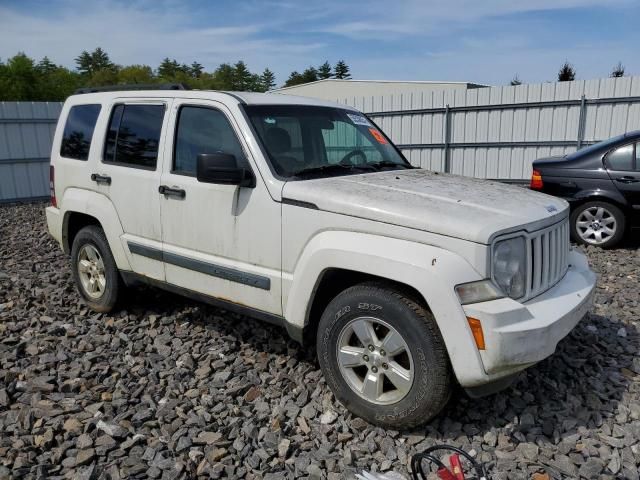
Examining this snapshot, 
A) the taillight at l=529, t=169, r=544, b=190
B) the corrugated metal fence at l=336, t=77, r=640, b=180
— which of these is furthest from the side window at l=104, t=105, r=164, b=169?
the corrugated metal fence at l=336, t=77, r=640, b=180

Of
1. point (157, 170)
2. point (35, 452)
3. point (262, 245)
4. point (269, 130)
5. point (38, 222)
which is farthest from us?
point (38, 222)

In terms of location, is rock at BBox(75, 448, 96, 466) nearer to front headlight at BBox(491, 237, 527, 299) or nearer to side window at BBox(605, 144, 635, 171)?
front headlight at BBox(491, 237, 527, 299)

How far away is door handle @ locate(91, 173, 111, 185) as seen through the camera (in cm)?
443

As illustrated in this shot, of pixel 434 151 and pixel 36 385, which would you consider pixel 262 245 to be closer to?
pixel 36 385

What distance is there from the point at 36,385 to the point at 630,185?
23.1 feet

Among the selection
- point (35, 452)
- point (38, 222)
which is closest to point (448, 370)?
point (35, 452)

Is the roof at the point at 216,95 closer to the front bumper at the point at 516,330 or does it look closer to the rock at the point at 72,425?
the front bumper at the point at 516,330

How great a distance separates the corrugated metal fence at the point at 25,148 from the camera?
12445 mm

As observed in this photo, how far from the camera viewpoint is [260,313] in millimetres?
3551

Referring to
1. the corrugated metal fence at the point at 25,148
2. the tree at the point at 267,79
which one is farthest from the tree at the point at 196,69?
the corrugated metal fence at the point at 25,148

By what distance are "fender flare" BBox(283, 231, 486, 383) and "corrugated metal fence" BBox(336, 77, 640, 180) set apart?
11.0 m

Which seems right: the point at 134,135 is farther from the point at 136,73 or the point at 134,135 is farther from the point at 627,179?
the point at 136,73

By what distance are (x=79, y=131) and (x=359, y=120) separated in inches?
103

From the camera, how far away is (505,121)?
1311 cm
